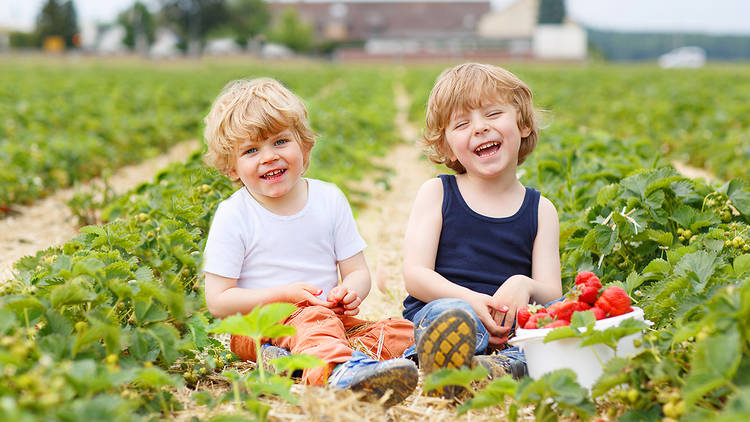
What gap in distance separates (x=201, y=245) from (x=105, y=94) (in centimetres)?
1356

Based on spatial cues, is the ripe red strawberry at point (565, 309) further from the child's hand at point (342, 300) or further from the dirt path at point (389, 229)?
the dirt path at point (389, 229)

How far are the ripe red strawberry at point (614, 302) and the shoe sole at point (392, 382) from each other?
620 millimetres

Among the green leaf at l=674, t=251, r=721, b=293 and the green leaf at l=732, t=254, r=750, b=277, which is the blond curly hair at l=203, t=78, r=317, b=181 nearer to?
the green leaf at l=674, t=251, r=721, b=293

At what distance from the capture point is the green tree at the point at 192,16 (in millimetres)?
74625

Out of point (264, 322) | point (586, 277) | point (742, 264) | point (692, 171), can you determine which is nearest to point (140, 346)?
point (264, 322)

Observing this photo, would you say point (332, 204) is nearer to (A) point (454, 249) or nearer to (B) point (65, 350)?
(A) point (454, 249)

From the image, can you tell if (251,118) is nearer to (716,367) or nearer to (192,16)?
(716,367)

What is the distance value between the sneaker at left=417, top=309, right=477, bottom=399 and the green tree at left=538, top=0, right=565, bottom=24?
8029 centimetres

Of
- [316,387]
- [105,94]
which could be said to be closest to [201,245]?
[316,387]

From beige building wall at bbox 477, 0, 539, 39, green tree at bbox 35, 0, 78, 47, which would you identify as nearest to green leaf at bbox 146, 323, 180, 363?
green tree at bbox 35, 0, 78, 47

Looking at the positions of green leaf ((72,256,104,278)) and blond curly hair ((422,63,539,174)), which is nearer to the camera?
green leaf ((72,256,104,278))

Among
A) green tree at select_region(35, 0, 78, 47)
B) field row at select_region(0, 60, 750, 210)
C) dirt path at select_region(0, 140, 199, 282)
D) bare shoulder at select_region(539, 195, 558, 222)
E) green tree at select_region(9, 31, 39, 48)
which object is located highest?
green tree at select_region(35, 0, 78, 47)

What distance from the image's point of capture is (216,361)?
262 cm

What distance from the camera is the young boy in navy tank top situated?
2.60m
